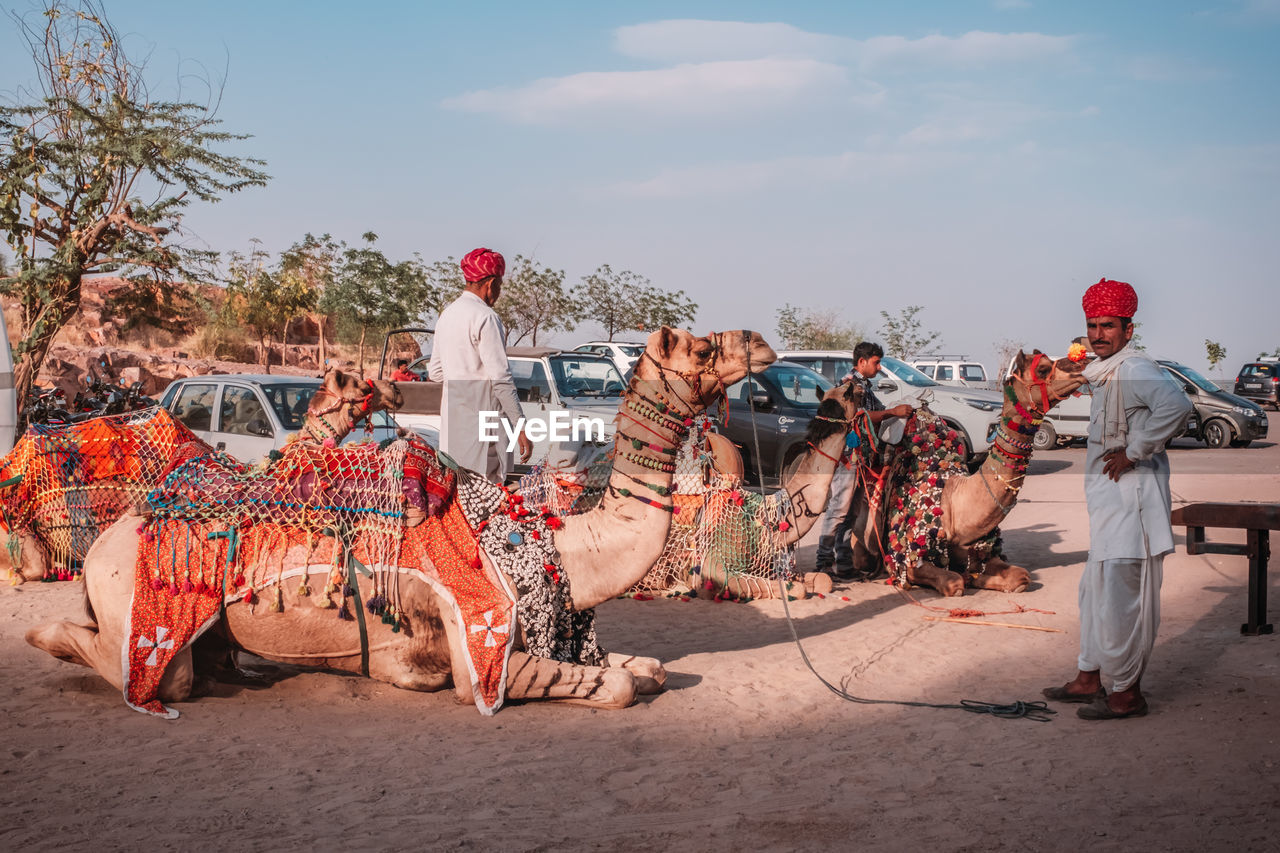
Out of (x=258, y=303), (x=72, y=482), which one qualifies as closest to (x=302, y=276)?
(x=258, y=303)

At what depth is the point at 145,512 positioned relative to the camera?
4.92m

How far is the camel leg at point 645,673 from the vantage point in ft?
17.4

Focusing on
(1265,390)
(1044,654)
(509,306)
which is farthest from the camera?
(509,306)

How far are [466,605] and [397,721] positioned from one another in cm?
69

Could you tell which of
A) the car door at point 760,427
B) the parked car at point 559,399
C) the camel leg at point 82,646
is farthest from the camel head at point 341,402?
the car door at point 760,427

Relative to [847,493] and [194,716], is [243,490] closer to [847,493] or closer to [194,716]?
[194,716]

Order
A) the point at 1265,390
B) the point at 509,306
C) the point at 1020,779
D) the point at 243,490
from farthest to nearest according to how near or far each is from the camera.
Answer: the point at 509,306, the point at 1265,390, the point at 243,490, the point at 1020,779

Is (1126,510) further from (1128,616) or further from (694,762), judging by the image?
(694,762)

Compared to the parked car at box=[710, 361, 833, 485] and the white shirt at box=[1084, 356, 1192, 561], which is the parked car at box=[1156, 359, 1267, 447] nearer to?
the parked car at box=[710, 361, 833, 485]

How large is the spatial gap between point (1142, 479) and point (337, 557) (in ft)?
12.4

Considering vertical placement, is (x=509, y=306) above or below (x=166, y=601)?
above

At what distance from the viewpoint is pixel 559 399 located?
13.8 metres

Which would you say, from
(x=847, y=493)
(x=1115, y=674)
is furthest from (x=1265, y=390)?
(x=1115, y=674)

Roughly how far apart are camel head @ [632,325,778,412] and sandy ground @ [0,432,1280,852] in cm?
157
